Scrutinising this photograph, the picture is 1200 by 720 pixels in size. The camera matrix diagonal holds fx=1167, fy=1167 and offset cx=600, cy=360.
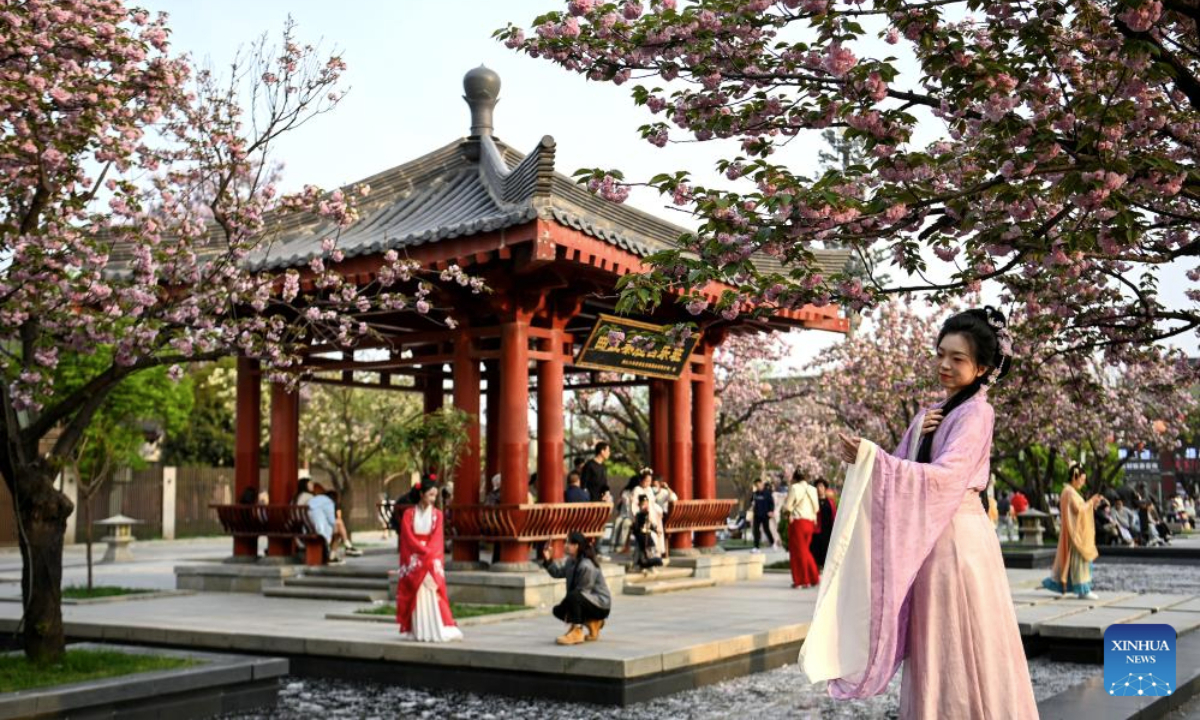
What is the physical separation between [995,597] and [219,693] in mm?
6882

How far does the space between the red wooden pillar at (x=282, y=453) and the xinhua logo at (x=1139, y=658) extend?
13744 millimetres

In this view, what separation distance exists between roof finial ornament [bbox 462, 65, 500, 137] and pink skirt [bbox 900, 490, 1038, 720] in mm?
15326

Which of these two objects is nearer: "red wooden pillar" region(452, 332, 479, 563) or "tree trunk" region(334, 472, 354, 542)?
"red wooden pillar" region(452, 332, 479, 563)

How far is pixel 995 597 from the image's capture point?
184 inches

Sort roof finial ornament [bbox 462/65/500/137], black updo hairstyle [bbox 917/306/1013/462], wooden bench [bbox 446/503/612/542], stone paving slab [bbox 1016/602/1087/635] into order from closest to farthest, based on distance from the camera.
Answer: black updo hairstyle [bbox 917/306/1013/462] → stone paving slab [bbox 1016/602/1087/635] → wooden bench [bbox 446/503/612/542] → roof finial ornament [bbox 462/65/500/137]

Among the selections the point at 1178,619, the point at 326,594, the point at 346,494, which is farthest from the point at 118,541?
the point at 1178,619

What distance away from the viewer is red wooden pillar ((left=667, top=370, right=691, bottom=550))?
18781 mm

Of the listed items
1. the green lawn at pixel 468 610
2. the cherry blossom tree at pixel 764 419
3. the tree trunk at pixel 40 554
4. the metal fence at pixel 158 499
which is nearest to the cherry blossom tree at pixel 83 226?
the tree trunk at pixel 40 554

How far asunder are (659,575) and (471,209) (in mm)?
6089

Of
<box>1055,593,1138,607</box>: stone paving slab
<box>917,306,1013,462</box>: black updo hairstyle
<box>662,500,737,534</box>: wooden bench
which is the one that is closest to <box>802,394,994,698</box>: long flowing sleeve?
<box>917,306,1013,462</box>: black updo hairstyle

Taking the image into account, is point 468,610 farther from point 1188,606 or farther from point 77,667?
point 1188,606

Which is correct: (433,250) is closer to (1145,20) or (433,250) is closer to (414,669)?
(414,669)

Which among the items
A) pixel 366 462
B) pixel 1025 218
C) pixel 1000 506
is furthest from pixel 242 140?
pixel 1000 506

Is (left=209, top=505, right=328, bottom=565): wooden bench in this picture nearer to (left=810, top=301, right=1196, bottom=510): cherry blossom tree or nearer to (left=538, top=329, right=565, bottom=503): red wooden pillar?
(left=538, top=329, right=565, bottom=503): red wooden pillar
